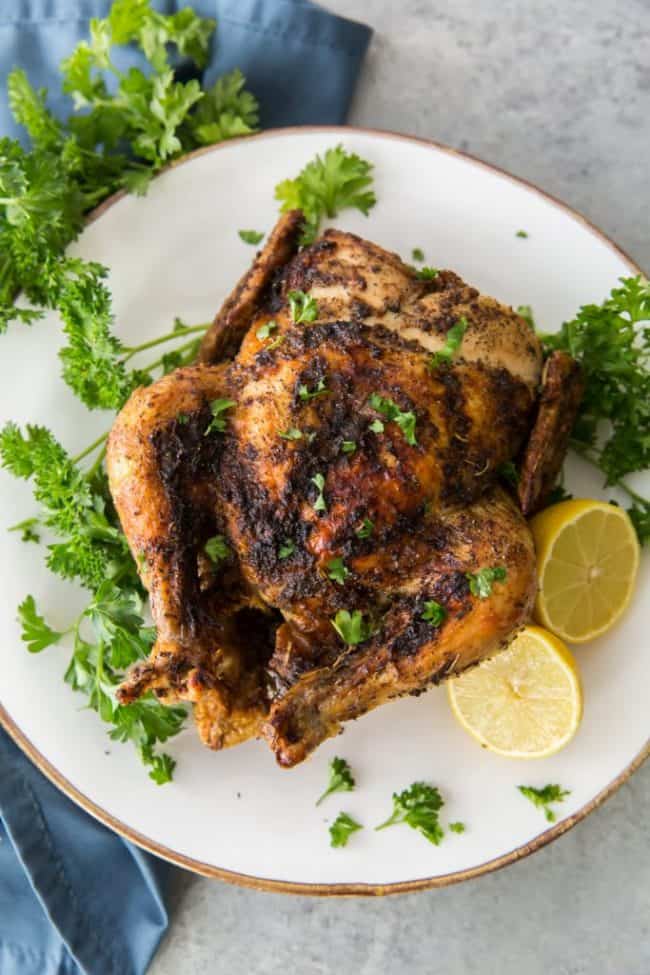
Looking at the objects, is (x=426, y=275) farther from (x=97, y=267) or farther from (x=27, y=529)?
(x=27, y=529)

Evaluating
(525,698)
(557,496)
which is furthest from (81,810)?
(557,496)

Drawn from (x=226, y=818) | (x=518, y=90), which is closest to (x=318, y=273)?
(x=518, y=90)

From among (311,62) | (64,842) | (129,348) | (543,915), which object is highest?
(311,62)

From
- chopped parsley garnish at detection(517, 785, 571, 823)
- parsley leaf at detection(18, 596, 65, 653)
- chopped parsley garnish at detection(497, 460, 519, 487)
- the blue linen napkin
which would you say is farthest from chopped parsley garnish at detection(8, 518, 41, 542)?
chopped parsley garnish at detection(517, 785, 571, 823)

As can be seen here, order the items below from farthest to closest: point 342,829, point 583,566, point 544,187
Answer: point 544,187 → point 342,829 → point 583,566

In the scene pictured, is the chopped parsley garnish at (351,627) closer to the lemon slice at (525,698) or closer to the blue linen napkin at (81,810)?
the lemon slice at (525,698)

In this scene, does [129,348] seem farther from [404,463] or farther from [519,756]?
[519,756]

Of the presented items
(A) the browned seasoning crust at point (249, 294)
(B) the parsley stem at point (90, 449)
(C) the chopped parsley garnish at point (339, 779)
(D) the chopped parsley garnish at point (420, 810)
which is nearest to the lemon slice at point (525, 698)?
(D) the chopped parsley garnish at point (420, 810)
